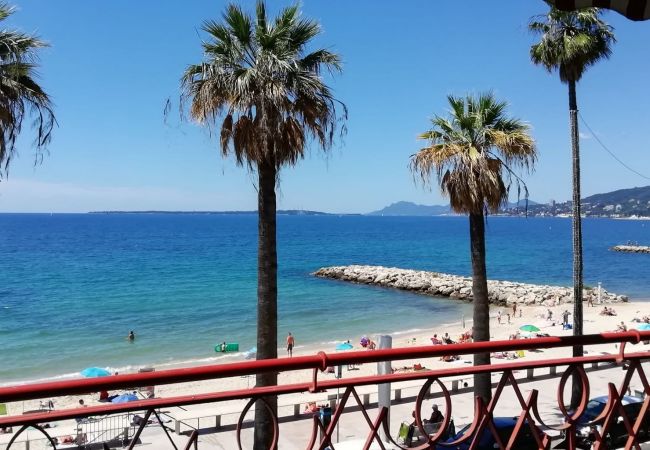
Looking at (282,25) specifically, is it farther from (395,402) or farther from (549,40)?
(395,402)

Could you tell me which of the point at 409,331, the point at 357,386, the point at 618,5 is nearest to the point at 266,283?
the point at 357,386

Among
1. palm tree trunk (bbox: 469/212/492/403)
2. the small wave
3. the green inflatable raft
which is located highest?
palm tree trunk (bbox: 469/212/492/403)

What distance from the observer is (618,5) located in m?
3.20

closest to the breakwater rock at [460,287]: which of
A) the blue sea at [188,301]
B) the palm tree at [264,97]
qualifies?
the blue sea at [188,301]

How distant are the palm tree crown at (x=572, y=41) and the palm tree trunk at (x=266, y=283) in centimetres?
1127

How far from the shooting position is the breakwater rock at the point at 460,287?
193ft

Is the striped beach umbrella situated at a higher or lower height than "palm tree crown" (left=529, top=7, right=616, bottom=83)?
lower

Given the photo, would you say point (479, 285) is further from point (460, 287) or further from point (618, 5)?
point (460, 287)

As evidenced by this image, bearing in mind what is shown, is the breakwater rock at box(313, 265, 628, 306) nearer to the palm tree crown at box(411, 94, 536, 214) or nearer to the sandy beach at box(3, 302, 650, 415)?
the sandy beach at box(3, 302, 650, 415)

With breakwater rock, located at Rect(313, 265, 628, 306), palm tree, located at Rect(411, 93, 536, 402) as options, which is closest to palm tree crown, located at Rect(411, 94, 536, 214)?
palm tree, located at Rect(411, 93, 536, 402)

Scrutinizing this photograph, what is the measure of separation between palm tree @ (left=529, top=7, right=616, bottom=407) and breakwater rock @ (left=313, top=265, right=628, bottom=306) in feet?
144

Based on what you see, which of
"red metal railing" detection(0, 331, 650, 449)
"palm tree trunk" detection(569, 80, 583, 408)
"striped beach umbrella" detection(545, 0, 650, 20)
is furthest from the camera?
"palm tree trunk" detection(569, 80, 583, 408)

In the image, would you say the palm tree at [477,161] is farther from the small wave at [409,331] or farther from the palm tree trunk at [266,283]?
the small wave at [409,331]

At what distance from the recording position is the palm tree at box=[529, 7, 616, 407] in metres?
16.7
